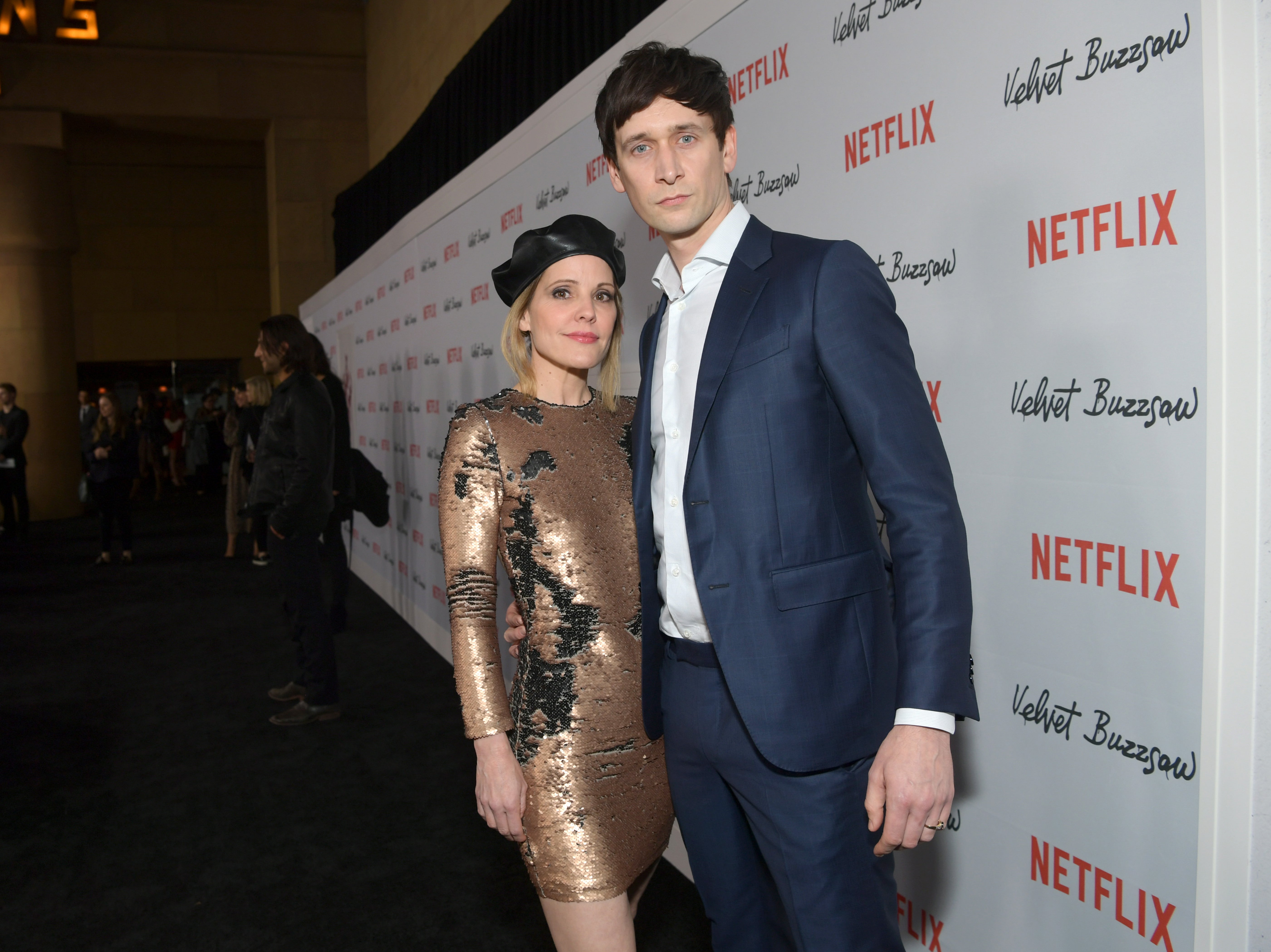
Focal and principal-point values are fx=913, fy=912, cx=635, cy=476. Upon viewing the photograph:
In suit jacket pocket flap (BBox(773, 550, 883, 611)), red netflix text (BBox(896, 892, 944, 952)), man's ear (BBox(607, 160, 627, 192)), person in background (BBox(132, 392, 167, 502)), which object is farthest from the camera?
person in background (BBox(132, 392, 167, 502))

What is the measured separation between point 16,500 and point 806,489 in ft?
40.6

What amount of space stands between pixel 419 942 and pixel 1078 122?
240 centimetres

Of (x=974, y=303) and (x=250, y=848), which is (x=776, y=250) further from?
(x=250, y=848)

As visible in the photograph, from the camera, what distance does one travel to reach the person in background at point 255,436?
501cm

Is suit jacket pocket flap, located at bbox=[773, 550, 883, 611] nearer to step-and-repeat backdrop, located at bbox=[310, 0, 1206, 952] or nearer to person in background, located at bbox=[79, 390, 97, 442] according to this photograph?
step-and-repeat backdrop, located at bbox=[310, 0, 1206, 952]

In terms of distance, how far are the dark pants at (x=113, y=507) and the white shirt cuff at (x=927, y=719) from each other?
831 centimetres

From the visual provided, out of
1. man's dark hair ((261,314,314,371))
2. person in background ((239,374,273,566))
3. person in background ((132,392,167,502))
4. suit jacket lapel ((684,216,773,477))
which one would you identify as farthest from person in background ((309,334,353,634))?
person in background ((132,392,167,502))

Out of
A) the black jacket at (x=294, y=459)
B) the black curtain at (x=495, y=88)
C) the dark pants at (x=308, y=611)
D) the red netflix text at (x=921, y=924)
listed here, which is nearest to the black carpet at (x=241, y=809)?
the dark pants at (x=308, y=611)

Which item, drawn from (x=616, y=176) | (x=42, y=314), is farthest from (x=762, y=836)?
(x=42, y=314)

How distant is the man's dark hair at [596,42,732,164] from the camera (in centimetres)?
140

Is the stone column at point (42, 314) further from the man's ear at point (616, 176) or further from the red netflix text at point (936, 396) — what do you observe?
the red netflix text at point (936, 396)

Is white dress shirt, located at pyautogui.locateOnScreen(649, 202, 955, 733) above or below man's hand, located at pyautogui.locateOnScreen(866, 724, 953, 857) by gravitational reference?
above

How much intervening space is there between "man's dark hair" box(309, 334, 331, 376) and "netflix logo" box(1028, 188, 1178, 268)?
305 cm

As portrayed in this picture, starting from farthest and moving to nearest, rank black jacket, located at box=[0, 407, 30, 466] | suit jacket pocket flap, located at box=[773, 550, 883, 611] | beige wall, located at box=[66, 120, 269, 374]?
beige wall, located at box=[66, 120, 269, 374] < black jacket, located at box=[0, 407, 30, 466] < suit jacket pocket flap, located at box=[773, 550, 883, 611]
